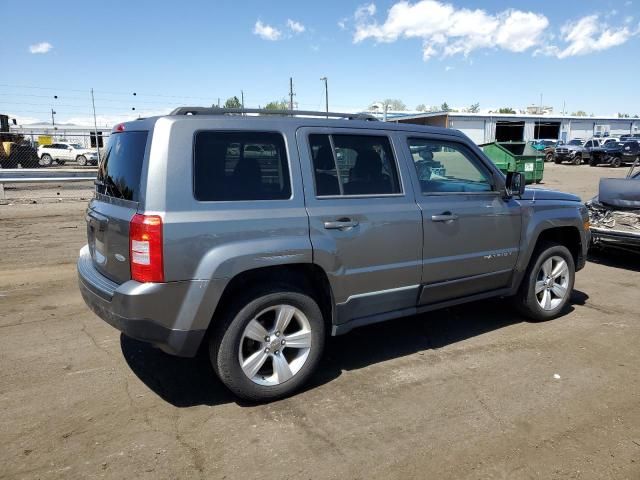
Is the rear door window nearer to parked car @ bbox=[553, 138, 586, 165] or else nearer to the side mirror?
the side mirror

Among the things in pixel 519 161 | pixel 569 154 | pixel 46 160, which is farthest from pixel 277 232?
pixel 569 154

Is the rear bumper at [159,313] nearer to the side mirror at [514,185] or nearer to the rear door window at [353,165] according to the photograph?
the rear door window at [353,165]

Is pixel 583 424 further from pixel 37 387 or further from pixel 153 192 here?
pixel 37 387

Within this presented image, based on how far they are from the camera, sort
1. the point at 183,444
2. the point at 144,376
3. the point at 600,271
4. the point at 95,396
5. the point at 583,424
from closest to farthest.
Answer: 1. the point at 183,444
2. the point at 583,424
3. the point at 95,396
4. the point at 144,376
5. the point at 600,271

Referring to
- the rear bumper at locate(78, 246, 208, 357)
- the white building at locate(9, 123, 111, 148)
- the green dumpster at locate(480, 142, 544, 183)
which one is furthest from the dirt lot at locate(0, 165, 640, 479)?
the green dumpster at locate(480, 142, 544, 183)

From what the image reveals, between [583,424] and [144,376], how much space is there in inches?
122

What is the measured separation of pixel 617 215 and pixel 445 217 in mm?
4558

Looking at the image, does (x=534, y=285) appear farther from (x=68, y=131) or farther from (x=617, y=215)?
(x=68, y=131)

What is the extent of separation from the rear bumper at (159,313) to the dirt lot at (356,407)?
544 mm

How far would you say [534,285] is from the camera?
502cm

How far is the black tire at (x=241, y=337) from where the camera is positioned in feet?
10.7

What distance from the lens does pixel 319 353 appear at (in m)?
3.67

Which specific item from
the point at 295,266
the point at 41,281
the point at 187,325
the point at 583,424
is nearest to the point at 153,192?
the point at 187,325

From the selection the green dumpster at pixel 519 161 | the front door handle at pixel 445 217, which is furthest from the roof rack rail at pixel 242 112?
the green dumpster at pixel 519 161
